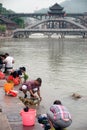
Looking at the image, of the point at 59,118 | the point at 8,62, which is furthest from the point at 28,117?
the point at 8,62

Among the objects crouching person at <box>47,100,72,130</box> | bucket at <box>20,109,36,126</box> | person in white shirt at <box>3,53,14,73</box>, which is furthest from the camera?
person in white shirt at <box>3,53,14,73</box>

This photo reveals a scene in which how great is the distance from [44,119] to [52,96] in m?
6.42

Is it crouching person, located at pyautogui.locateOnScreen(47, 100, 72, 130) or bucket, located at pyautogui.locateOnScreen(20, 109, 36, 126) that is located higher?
crouching person, located at pyautogui.locateOnScreen(47, 100, 72, 130)

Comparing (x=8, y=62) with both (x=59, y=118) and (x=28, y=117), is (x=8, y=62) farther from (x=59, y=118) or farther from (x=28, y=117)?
(x=59, y=118)

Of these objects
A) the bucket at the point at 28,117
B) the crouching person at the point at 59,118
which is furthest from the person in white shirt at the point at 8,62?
the crouching person at the point at 59,118

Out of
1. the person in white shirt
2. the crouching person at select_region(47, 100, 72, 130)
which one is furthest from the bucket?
the person in white shirt

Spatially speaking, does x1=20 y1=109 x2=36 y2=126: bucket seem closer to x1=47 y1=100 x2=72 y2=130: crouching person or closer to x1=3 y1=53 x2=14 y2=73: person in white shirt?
x1=47 y1=100 x2=72 y2=130: crouching person

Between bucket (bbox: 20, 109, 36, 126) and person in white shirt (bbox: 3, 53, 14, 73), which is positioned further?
person in white shirt (bbox: 3, 53, 14, 73)

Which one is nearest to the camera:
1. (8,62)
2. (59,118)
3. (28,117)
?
(59,118)

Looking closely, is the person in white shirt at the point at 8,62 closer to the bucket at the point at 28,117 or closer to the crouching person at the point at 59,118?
the bucket at the point at 28,117

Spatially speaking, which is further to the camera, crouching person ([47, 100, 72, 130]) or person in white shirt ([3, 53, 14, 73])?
person in white shirt ([3, 53, 14, 73])

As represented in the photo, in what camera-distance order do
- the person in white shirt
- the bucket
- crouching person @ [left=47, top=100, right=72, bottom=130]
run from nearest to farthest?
crouching person @ [left=47, top=100, right=72, bottom=130], the bucket, the person in white shirt

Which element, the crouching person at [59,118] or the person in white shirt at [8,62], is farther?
the person in white shirt at [8,62]

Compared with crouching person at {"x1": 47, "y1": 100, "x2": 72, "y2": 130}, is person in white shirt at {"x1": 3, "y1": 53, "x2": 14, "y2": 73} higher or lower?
lower
